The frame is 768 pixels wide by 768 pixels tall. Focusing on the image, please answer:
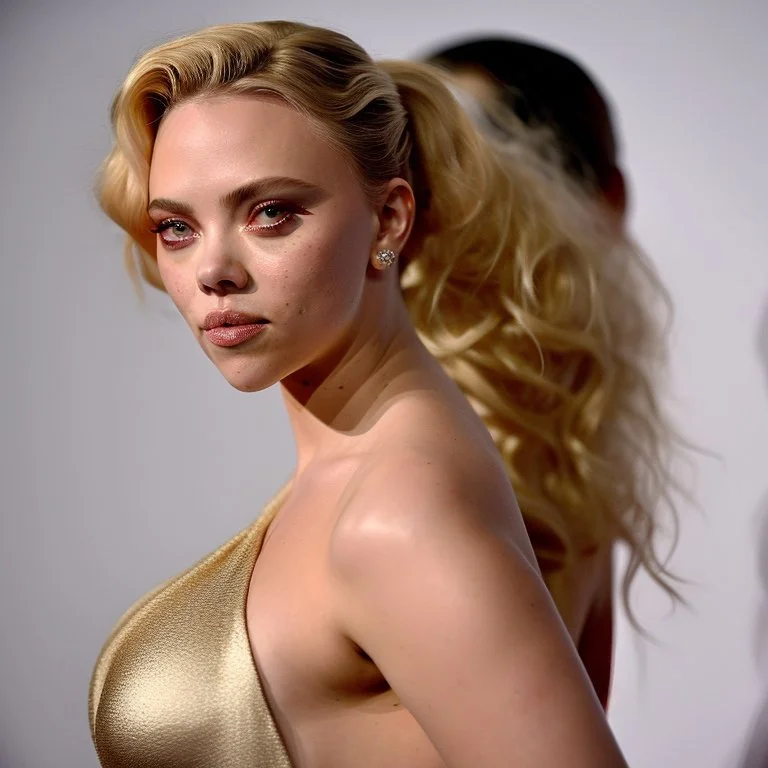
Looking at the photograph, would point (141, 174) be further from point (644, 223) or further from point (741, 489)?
point (741, 489)

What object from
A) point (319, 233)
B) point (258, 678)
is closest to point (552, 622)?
point (258, 678)

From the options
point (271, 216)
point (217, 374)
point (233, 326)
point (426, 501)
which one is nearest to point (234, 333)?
point (233, 326)

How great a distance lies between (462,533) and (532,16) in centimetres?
145

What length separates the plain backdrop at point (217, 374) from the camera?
6.45 ft

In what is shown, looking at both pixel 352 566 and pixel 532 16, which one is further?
pixel 532 16

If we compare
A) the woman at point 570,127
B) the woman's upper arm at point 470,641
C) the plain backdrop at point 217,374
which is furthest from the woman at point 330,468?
the plain backdrop at point 217,374

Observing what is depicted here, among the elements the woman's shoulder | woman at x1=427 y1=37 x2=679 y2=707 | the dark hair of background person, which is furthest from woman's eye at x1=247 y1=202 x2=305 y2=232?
the dark hair of background person

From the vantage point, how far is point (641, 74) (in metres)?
2.04

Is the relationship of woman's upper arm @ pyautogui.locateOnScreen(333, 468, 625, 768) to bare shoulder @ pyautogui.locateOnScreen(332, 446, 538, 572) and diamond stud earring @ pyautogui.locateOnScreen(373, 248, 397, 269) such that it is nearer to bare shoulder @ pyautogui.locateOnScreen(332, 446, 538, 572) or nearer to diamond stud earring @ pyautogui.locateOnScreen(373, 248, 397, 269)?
bare shoulder @ pyautogui.locateOnScreen(332, 446, 538, 572)

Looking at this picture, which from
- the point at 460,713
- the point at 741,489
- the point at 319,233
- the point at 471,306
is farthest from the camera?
the point at 741,489

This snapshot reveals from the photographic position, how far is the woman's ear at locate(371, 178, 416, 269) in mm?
1104

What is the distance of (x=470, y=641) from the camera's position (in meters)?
0.85

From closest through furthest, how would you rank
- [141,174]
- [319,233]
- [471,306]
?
[319,233] → [141,174] → [471,306]

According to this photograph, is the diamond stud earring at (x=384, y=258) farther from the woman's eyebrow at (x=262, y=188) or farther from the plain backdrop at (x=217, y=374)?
the plain backdrop at (x=217, y=374)
